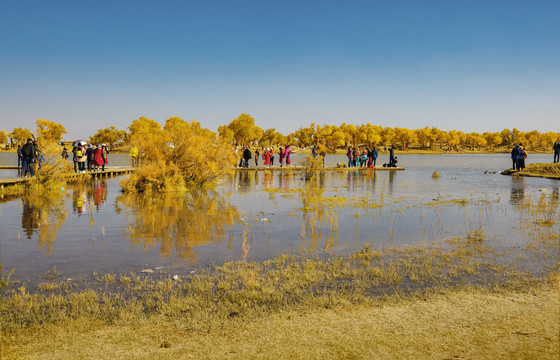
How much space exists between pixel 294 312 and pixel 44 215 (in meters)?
12.0

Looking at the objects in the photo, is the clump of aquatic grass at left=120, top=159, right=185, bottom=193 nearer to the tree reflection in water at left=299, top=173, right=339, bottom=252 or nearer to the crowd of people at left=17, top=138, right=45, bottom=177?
the crowd of people at left=17, top=138, right=45, bottom=177

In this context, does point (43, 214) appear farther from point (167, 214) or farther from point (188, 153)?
point (188, 153)

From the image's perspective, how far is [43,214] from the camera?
14625 mm

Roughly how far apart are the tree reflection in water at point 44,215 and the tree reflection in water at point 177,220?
6.59 ft

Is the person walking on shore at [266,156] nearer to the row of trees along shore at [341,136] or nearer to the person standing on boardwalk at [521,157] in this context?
the person standing on boardwalk at [521,157]

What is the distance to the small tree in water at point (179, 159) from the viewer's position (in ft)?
70.3

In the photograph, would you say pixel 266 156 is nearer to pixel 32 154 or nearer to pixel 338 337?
pixel 32 154

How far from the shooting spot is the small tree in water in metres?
21.4

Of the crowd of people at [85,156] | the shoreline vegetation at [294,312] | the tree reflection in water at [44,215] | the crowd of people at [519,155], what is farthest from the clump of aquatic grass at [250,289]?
the crowd of people at [519,155]

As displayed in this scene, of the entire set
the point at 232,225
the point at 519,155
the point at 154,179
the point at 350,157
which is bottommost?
the point at 232,225

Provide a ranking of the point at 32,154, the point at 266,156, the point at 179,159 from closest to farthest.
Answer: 1. the point at 32,154
2. the point at 179,159
3. the point at 266,156

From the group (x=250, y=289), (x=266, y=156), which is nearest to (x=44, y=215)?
(x=250, y=289)

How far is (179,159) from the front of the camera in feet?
74.9

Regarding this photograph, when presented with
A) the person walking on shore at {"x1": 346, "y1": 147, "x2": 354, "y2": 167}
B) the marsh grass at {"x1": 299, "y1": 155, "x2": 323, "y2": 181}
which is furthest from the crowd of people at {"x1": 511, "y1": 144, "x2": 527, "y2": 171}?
the marsh grass at {"x1": 299, "y1": 155, "x2": 323, "y2": 181}
